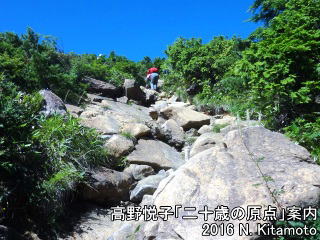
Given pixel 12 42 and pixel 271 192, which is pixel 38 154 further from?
pixel 12 42

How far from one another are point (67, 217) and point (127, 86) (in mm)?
10140

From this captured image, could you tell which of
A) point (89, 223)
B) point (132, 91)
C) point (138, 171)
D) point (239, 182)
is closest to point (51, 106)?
point (138, 171)

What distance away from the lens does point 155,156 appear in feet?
27.6

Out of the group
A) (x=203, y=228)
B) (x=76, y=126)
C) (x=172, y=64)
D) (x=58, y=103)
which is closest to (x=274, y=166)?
(x=203, y=228)

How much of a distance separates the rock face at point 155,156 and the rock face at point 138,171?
0.20 m

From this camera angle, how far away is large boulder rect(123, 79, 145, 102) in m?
15.6

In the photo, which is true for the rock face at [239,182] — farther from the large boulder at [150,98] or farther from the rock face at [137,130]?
the large boulder at [150,98]

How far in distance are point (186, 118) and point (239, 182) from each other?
629cm

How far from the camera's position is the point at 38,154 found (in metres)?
5.85

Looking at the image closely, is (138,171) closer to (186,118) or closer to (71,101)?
(186,118)

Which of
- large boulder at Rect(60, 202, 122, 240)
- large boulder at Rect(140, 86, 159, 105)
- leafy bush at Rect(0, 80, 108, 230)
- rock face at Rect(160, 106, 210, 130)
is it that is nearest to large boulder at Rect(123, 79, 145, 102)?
large boulder at Rect(140, 86, 159, 105)

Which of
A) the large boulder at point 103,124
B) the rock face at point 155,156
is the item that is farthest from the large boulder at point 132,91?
the rock face at point 155,156

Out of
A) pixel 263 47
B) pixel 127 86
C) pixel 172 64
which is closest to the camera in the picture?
pixel 263 47

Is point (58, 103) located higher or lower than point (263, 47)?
lower
